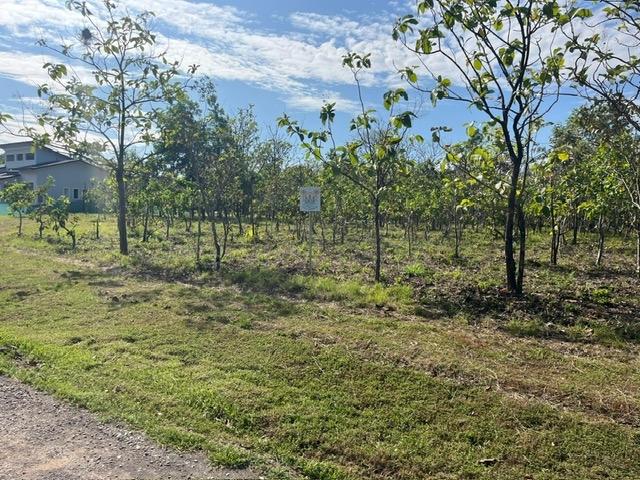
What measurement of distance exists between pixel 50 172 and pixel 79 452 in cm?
3827

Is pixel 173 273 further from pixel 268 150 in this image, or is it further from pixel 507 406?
pixel 268 150

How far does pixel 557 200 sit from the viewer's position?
9453mm

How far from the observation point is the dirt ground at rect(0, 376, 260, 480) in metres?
2.92

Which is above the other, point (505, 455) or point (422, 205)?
point (422, 205)

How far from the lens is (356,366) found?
15.1ft

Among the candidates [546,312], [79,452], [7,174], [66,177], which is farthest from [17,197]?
[7,174]

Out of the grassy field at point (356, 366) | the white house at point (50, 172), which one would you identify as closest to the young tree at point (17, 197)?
the grassy field at point (356, 366)

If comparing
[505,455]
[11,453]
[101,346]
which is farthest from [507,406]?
[101,346]

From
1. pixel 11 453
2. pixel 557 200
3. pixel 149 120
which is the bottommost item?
pixel 11 453

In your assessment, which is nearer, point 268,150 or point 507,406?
point 507,406

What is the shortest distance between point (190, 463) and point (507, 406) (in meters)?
2.49

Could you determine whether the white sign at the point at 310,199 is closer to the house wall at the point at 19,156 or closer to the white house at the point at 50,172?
the white house at the point at 50,172

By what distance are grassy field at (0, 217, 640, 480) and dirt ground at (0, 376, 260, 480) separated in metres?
0.14

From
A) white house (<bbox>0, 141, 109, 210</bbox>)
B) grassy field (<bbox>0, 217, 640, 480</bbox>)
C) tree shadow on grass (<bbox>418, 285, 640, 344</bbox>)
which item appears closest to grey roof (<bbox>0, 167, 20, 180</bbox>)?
white house (<bbox>0, 141, 109, 210</bbox>)
